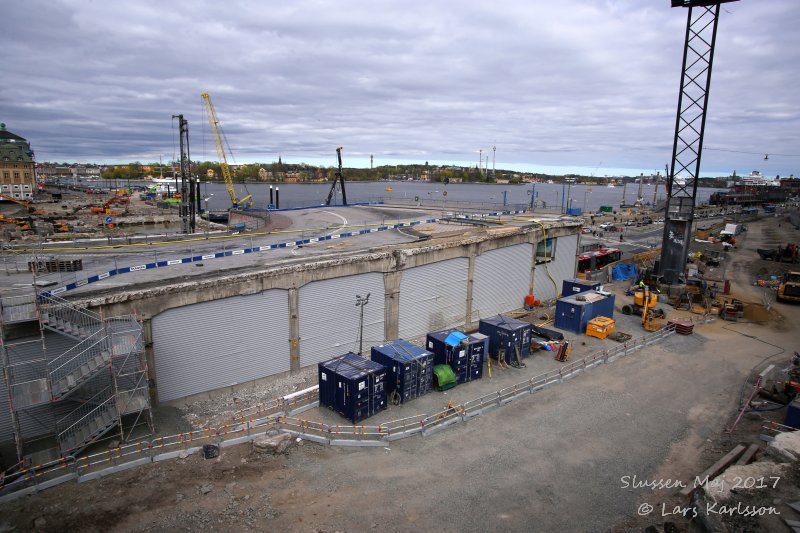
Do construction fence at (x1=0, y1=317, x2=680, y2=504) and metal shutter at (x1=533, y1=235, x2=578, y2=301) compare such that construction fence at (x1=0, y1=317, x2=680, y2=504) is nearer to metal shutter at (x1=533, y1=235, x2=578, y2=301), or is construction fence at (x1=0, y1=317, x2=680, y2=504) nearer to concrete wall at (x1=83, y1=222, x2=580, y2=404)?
concrete wall at (x1=83, y1=222, x2=580, y2=404)

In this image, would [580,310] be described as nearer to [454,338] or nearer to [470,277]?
[470,277]

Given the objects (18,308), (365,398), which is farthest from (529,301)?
(18,308)

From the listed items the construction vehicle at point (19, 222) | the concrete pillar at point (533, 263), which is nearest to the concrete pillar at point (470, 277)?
the concrete pillar at point (533, 263)

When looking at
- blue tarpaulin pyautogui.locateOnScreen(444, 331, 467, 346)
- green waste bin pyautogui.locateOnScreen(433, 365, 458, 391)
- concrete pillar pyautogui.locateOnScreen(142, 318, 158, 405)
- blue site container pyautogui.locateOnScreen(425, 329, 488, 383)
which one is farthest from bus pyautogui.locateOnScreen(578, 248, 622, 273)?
concrete pillar pyautogui.locateOnScreen(142, 318, 158, 405)

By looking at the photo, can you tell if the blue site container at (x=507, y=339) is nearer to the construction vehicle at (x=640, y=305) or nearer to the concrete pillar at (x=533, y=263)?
the concrete pillar at (x=533, y=263)

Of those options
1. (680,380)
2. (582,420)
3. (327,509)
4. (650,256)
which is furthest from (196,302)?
(650,256)

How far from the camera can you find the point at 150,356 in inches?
816

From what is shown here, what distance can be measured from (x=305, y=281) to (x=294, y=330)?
8.97 ft

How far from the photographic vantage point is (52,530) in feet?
45.6

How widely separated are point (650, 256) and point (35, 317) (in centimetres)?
6139

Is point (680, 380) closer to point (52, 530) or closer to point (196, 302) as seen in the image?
point (196, 302)

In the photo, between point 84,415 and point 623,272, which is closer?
point 84,415

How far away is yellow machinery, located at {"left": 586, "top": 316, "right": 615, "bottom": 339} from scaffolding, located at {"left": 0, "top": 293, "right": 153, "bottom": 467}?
27.1 metres

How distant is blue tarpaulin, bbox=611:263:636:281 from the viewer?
49.6m
